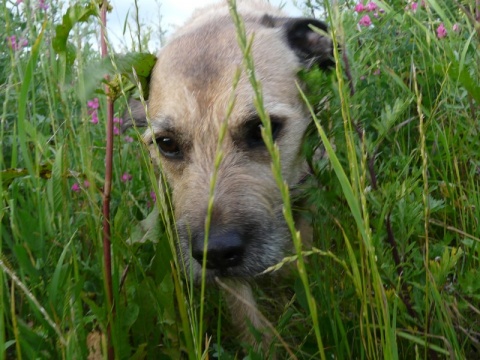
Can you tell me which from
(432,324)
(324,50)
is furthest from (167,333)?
(324,50)

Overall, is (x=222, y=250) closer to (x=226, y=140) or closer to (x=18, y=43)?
(x=226, y=140)

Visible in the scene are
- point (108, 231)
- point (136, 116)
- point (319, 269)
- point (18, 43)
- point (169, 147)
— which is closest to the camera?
point (108, 231)

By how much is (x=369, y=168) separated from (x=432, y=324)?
466 mm

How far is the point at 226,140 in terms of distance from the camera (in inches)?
105

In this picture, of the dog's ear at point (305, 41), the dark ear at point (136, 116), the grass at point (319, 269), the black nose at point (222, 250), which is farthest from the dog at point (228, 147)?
the dark ear at point (136, 116)

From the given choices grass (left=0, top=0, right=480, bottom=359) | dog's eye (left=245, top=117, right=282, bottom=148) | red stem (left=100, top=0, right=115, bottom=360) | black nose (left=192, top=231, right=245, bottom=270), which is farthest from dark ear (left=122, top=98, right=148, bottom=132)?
red stem (left=100, top=0, right=115, bottom=360)

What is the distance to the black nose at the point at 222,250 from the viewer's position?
213cm

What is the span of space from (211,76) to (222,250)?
92 cm

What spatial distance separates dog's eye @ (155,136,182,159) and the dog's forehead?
123 mm

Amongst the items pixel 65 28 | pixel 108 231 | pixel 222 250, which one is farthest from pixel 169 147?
pixel 65 28

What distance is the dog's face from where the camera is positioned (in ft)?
7.58

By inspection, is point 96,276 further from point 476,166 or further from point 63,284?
point 476,166

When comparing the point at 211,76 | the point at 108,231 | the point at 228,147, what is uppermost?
the point at 211,76

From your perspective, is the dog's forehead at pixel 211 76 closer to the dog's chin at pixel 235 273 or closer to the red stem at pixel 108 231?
the dog's chin at pixel 235 273
